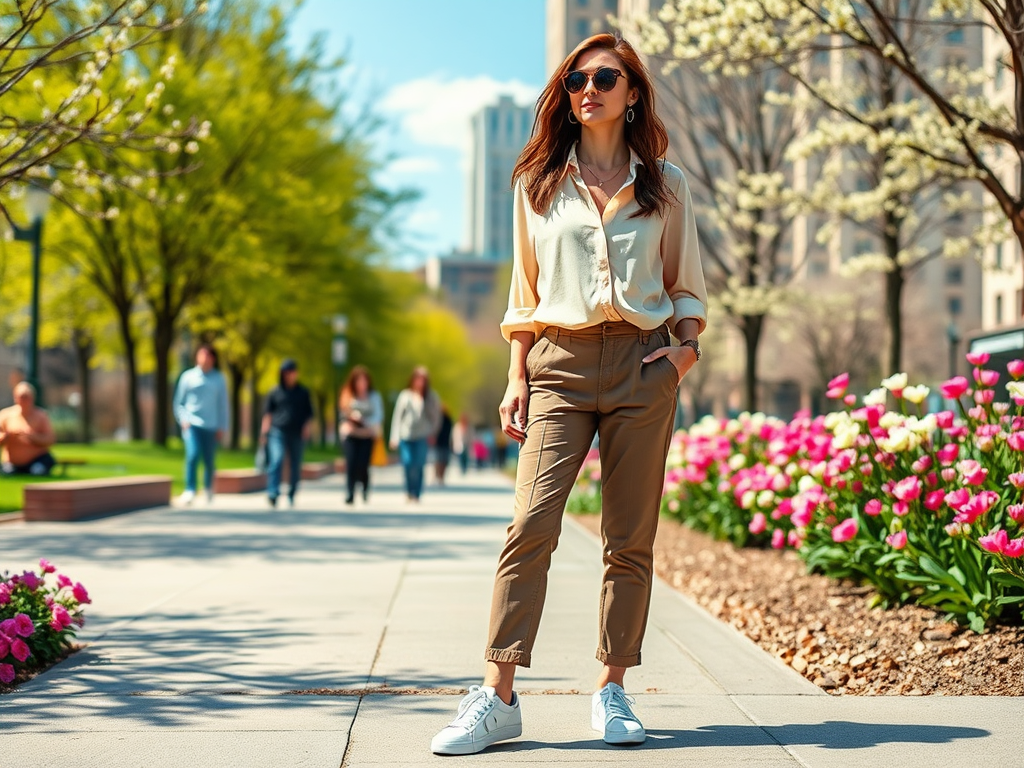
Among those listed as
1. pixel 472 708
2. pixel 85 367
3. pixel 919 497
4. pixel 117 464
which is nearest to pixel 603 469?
pixel 472 708

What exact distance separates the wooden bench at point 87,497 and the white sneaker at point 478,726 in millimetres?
8998

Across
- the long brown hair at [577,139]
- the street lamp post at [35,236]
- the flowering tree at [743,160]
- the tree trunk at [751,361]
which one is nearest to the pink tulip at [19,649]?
the long brown hair at [577,139]

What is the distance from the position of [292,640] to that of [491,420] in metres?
108

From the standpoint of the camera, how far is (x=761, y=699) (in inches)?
180

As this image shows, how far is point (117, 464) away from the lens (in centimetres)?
2078

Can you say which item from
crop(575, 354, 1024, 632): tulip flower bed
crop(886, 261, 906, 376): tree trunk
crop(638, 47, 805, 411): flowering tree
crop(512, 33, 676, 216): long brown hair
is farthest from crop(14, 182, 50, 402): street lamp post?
crop(512, 33, 676, 216): long brown hair

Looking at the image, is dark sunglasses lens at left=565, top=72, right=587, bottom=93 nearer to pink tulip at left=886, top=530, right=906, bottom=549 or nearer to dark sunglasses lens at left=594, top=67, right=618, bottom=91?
dark sunglasses lens at left=594, top=67, right=618, bottom=91

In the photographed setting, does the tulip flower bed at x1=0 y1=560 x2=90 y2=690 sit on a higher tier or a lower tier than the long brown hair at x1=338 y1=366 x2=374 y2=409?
lower

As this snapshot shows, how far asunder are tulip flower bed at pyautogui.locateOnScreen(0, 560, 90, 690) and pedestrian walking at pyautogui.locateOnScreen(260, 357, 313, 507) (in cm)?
941

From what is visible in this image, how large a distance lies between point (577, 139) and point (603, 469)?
1.08m

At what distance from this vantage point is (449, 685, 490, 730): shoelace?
3.73 meters

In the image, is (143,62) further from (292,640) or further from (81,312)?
(292,640)

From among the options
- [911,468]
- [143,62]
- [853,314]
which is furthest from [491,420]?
[911,468]

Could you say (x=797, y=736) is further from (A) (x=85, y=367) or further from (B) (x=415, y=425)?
(A) (x=85, y=367)
